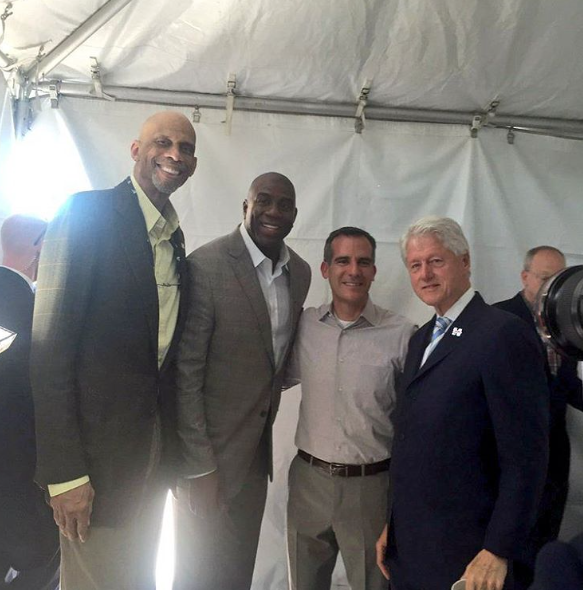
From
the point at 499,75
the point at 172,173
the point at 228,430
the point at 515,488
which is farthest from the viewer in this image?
the point at 499,75

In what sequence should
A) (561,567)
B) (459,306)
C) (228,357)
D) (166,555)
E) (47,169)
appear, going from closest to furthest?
1. (561,567)
2. (459,306)
3. (228,357)
4. (47,169)
5. (166,555)

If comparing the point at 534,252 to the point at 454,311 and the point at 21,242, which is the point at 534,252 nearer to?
the point at 454,311

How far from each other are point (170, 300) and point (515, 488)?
3.11 feet

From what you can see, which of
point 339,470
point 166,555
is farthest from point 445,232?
point 166,555

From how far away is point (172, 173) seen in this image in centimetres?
127

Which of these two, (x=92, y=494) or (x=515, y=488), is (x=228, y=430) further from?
(x=515, y=488)

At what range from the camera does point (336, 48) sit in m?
1.71

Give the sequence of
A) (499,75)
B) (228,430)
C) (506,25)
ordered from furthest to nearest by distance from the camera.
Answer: (499,75) < (506,25) < (228,430)

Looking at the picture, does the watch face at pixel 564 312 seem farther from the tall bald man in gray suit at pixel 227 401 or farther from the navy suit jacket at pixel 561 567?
the tall bald man in gray suit at pixel 227 401

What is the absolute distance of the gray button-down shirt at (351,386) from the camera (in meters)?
1.43

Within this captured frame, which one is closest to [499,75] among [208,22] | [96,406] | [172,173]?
[208,22]

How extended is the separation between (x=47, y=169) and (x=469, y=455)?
1.79 meters

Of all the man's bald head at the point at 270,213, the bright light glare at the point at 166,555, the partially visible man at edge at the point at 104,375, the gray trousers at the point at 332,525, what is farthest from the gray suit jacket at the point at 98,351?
the bright light glare at the point at 166,555

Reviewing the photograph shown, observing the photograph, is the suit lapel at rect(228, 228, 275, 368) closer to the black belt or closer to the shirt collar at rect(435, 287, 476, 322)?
the black belt
